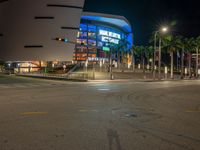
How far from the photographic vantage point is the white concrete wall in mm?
138750

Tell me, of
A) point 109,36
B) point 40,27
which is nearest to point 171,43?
point 40,27

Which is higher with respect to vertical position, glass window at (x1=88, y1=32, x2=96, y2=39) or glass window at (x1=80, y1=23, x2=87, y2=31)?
glass window at (x1=80, y1=23, x2=87, y2=31)

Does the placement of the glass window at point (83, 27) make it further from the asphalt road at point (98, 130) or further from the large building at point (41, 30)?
the asphalt road at point (98, 130)

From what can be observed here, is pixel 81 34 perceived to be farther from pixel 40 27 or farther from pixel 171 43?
pixel 171 43

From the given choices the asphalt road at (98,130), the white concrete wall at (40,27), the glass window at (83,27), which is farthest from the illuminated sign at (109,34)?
the asphalt road at (98,130)

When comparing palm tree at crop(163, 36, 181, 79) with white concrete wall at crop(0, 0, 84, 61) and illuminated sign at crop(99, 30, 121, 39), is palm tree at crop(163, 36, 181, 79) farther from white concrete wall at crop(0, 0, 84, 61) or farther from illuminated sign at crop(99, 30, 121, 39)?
illuminated sign at crop(99, 30, 121, 39)

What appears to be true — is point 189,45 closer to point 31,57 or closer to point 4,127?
point 4,127

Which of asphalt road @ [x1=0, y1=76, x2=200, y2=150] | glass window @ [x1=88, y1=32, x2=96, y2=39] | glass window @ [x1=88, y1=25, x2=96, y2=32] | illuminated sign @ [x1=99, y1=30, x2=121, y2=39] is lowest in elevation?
asphalt road @ [x1=0, y1=76, x2=200, y2=150]

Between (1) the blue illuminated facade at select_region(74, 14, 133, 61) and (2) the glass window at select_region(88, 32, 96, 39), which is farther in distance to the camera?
(2) the glass window at select_region(88, 32, 96, 39)

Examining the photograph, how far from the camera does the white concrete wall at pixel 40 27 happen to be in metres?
139

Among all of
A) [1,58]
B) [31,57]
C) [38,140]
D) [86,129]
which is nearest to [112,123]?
[86,129]

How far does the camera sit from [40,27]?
140 m

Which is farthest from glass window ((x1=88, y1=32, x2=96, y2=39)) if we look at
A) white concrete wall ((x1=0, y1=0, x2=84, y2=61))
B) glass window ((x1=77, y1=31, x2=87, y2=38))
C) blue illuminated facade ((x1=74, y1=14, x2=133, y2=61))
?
white concrete wall ((x1=0, y1=0, x2=84, y2=61))

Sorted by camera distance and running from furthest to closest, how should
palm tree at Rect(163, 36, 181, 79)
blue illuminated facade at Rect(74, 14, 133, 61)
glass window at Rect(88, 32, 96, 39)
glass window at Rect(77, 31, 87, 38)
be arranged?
glass window at Rect(88, 32, 96, 39) → glass window at Rect(77, 31, 87, 38) → blue illuminated facade at Rect(74, 14, 133, 61) → palm tree at Rect(163, 36, 181, 79)
